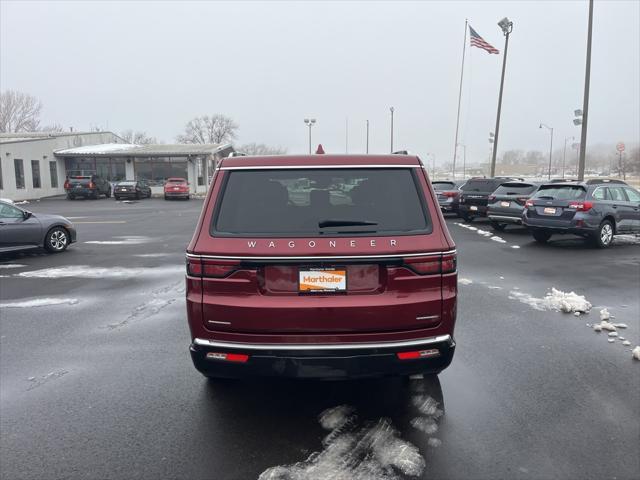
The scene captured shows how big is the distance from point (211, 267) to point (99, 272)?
722cm

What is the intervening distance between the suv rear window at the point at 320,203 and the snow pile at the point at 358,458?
1377mm

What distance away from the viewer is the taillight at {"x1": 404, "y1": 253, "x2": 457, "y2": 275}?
3305 mm

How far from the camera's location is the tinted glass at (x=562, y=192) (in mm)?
12422

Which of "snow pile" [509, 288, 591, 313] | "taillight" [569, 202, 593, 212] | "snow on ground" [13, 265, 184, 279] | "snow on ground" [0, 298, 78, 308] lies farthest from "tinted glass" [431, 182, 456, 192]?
"snow on ground" [0, 298, 78, 308]

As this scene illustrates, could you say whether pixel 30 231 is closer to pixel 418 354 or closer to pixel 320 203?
pixel 320 203

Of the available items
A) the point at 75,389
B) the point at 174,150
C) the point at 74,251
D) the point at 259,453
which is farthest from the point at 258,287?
the point at 174,150

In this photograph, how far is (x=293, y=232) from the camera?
132 inches

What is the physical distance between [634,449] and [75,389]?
4.20m

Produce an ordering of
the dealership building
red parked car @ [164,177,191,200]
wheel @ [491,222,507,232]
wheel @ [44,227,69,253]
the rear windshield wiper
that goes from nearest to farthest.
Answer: the rear windshield wiper → wheel @ [44,227,69,253] → wheel @ [491,222,507,232] → red parked car @ [164,177,191,200] → the dealership building

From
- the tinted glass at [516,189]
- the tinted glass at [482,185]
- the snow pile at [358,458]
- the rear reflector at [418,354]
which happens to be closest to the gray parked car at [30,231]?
the snow pile at [358,458]

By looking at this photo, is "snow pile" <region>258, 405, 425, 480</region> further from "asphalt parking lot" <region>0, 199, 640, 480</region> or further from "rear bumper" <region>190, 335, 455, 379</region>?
"rear bumper" <region>190, 335, 455, 379</region>

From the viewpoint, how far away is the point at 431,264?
11.0ft

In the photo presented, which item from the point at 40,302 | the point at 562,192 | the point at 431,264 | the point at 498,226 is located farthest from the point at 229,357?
the point at 498,226

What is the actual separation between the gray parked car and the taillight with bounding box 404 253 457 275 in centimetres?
1046
